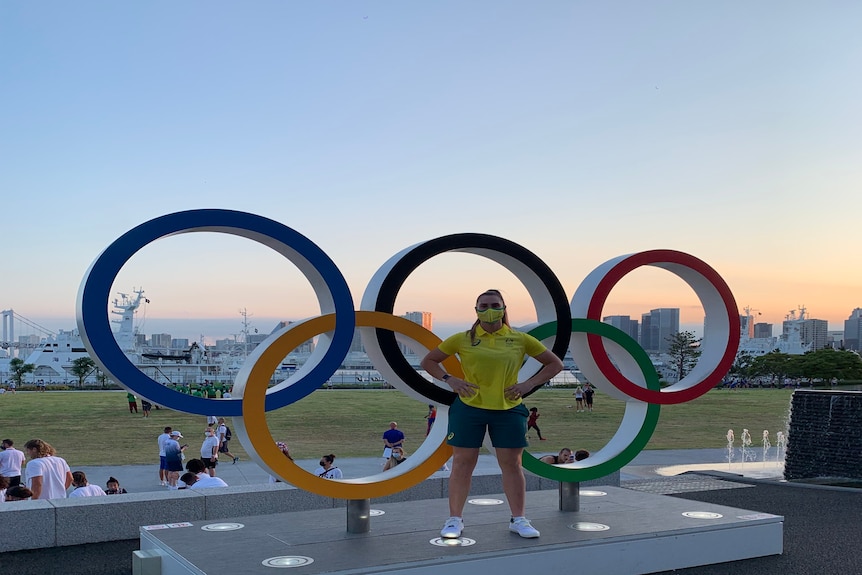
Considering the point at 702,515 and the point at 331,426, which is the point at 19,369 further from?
the point at 702,515

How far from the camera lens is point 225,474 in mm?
16781

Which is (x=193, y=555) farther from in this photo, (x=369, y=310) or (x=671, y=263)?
(x=671, y=263)

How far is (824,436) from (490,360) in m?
9.13

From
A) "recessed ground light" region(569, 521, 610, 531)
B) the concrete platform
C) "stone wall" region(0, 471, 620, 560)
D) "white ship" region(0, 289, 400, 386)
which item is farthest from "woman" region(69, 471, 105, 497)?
"white ship" region(0, 289, 400, 386)

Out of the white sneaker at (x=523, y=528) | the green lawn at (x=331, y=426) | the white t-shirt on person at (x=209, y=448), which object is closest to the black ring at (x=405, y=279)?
the white sneaker at (x=523, y=528)

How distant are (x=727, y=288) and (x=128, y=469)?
13725mm

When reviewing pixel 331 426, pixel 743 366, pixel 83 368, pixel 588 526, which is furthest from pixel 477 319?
pixel 743 366

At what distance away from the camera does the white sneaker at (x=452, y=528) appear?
18.9 feet

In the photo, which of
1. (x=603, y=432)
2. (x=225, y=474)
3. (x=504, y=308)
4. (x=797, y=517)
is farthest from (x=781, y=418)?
(x=504, y=308)

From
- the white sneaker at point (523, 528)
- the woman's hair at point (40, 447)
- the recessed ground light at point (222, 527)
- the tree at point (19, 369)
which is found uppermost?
the woman's hair at point (40, 447)

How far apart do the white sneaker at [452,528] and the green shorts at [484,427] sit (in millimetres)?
520

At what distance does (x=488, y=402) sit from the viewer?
585 centimetres

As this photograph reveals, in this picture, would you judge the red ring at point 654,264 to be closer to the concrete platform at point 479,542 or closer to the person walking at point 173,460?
the concrete platform at point 479,542

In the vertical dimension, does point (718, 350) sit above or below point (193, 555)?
above
